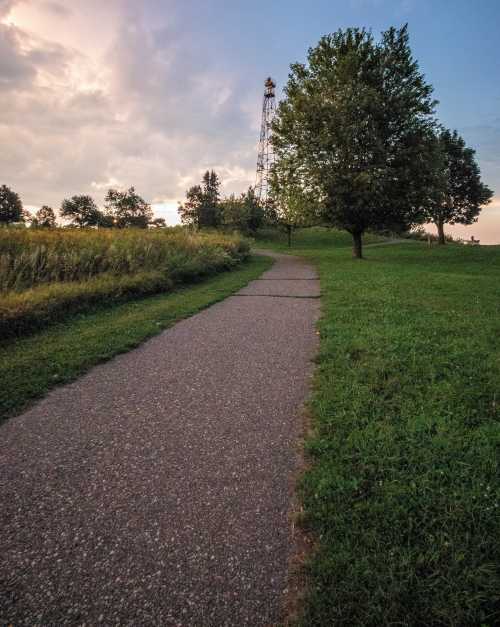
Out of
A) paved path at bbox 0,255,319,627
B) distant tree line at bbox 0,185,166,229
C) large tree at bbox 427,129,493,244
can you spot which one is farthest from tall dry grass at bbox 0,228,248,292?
distant tree line at bbox 0,185,166,229

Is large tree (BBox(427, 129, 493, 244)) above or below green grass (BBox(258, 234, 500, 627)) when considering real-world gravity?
above

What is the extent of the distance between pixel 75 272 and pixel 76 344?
467 cm

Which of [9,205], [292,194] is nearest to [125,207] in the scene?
[9,205]

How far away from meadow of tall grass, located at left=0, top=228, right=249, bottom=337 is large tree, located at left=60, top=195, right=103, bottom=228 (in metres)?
59.2

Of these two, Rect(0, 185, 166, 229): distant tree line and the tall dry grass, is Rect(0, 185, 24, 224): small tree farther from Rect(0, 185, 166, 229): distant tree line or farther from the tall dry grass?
the tall dry grass

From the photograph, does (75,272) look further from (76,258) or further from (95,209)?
(95,209)

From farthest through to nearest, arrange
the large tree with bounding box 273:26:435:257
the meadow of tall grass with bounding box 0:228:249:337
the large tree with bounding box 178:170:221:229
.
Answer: the large tree with bounding box 178:170:221:229 < the large tree with bounding box 273:26:435:257 < the meadow of tall grass with bounding box 0:228:249:337

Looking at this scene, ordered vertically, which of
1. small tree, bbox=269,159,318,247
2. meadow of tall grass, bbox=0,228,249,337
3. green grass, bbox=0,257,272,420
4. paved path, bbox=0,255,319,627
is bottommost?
paved path, bbox=0,255,319,627

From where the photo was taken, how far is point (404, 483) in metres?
2.42

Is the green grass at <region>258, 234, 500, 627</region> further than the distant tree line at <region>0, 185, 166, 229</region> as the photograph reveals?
No

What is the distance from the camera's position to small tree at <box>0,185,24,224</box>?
68.8 meters

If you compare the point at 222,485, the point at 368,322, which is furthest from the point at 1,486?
the point at 368,322

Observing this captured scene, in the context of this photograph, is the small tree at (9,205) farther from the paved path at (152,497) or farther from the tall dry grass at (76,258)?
the paved path at (152,497)

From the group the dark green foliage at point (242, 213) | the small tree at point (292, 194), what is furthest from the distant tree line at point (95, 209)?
the small tree at point (292, 194)
